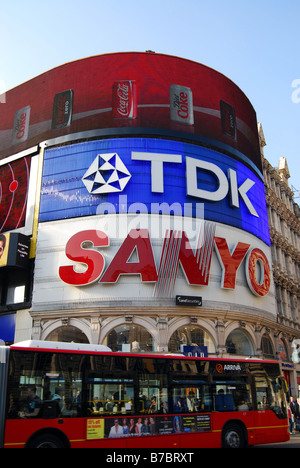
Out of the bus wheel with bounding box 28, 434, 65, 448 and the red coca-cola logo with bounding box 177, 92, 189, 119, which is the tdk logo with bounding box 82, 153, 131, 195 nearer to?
the red coca-cola logo with bounding box 177, 92, 189, 119

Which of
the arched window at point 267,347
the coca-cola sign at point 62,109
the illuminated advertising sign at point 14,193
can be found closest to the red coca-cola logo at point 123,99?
the coca-cola sign at point 62,109

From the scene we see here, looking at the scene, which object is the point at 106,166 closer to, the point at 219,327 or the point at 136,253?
the point at 136,253

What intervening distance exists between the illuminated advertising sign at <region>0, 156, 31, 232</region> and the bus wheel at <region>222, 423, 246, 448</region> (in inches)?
929

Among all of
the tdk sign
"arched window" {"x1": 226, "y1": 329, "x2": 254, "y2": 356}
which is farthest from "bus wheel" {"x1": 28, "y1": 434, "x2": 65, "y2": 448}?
the tdk sign

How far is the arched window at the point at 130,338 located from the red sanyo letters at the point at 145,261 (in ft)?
9.60

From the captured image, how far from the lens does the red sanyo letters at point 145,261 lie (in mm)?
29766

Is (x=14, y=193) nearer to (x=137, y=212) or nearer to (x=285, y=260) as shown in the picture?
(x=137, y=212)

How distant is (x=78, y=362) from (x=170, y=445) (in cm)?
459

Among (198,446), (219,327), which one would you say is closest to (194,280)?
(219,327)

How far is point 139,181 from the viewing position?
32156 millimetres

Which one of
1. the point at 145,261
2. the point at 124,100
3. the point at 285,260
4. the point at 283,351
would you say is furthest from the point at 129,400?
the point at 285,260

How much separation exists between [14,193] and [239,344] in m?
22.2

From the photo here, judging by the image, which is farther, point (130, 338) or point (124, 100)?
point (124, 100)

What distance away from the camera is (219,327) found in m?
31.1
